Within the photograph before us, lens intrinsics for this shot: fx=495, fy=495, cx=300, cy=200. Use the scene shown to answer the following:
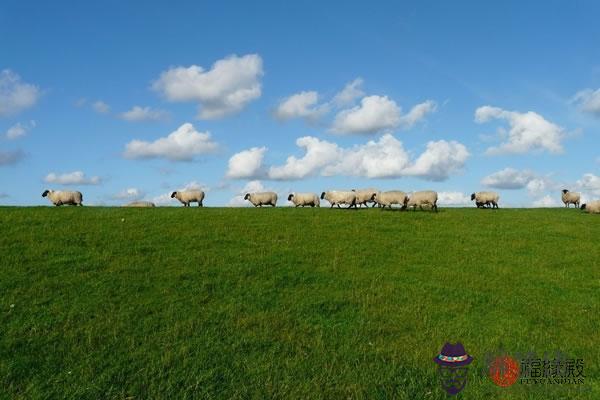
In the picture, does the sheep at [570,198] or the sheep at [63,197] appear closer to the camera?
the sheep at [63,197]

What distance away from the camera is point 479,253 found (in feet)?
82.3

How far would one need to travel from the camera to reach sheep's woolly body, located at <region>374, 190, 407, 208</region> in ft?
129

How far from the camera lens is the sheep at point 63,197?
43469 millimetres

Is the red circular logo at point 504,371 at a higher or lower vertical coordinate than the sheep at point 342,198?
lower

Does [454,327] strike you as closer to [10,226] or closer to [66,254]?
[66,254]

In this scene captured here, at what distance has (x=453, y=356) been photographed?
13.8 metres

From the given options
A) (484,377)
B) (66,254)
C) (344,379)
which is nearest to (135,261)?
(66,254)

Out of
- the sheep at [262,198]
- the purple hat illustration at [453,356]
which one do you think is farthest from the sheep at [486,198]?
the purple hat illustration at [453,356]

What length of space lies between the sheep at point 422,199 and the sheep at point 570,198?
21606 millimetres

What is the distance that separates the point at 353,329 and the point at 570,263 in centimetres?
1499

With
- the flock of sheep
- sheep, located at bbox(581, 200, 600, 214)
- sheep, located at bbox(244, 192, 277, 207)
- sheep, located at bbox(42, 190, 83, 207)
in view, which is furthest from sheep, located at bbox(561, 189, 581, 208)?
sheep, located at bbox(42, 190, 83, 207)

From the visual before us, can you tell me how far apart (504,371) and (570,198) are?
45.2m

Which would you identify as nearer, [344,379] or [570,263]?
[344,379]

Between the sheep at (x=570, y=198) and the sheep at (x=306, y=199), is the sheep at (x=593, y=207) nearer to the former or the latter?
the sheep at (x=570, y=198)
